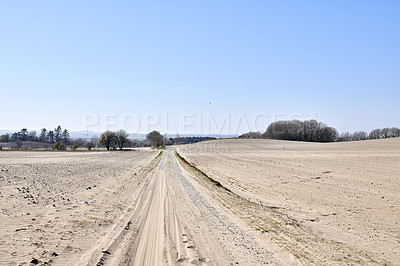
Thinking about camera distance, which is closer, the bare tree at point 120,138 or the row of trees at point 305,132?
the bare tree at point 120,138

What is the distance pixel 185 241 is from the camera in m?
8.82

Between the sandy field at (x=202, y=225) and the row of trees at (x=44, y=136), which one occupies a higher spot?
the row of trees at (x=44, y=136)

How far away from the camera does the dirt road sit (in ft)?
24.1

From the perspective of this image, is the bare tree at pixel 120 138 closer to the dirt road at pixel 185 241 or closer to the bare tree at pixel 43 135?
the bare tree at pixel 43 135

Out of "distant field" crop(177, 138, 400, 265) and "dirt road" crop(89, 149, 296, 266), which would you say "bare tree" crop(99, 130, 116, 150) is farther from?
"dirt road" crop(89, 149, 296, 266)

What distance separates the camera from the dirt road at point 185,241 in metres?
7.36

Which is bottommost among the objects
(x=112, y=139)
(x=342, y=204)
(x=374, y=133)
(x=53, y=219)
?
(x=342, y=204)

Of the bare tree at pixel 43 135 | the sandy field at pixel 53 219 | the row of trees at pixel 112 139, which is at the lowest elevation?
the sandy field at pixel 53 219

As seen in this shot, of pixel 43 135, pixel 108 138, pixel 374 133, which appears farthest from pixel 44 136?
pixel 374 133

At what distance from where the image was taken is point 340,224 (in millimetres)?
11039

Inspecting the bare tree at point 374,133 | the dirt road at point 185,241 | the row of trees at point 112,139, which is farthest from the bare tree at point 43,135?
the dirt road at point 185,241

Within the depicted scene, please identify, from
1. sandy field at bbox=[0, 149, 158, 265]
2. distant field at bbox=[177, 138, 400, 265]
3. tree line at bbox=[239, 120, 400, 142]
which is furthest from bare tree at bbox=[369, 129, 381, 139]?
sandy field at bbox=[0, 149, 158, 265]

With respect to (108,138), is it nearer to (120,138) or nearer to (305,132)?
(120,138)

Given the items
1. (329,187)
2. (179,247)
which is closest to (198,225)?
(179,247)
